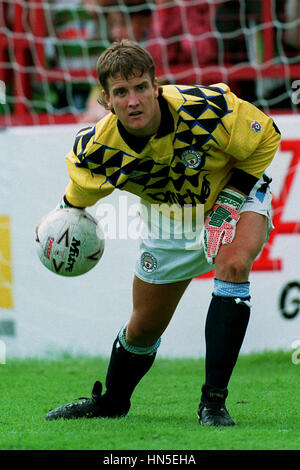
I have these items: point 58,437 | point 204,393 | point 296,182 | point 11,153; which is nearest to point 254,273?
point 296,182

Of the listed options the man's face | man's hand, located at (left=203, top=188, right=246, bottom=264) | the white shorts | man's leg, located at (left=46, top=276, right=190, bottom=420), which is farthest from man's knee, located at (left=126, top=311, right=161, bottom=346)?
the man's face

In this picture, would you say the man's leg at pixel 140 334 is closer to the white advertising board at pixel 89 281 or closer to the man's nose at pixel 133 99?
A: the man's nose at pixel 133 99

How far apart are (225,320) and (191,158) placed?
0.67m

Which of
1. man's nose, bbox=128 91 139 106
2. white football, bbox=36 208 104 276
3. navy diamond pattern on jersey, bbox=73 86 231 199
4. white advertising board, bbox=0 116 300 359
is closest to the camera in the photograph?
man's nose, bbox=128 91 139 106

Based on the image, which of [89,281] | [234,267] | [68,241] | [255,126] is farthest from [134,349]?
[89,281]

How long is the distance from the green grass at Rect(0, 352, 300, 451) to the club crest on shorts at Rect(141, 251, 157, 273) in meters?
0.66

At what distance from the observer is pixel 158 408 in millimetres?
3984

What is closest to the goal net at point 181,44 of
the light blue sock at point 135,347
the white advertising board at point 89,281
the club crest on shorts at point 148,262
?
the white advertising board at point 89,281

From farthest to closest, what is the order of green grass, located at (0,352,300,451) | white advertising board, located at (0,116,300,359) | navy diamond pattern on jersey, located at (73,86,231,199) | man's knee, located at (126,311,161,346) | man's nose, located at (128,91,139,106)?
white advertising board, located at (0,116,300,359)
man's knee, located at (126,311,161,346)
navy diamond pattern on jersey, located at (73,86,231,199)
man's nose, located at (128,91,139,106)
green grass, located at (0,352,300,451)

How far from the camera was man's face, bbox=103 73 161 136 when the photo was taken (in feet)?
10.5

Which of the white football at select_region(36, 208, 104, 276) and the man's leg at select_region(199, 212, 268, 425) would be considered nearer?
the man's leg at select_region(199, 212, 268, 425)

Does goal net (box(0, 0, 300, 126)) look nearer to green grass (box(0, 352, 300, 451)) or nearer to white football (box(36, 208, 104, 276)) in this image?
green grass (box(0, 352, 300, 451))

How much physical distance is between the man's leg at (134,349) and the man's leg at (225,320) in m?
0.40

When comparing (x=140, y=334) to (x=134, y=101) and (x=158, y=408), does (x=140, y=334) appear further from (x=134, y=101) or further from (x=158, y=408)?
(x=134, y=101)
